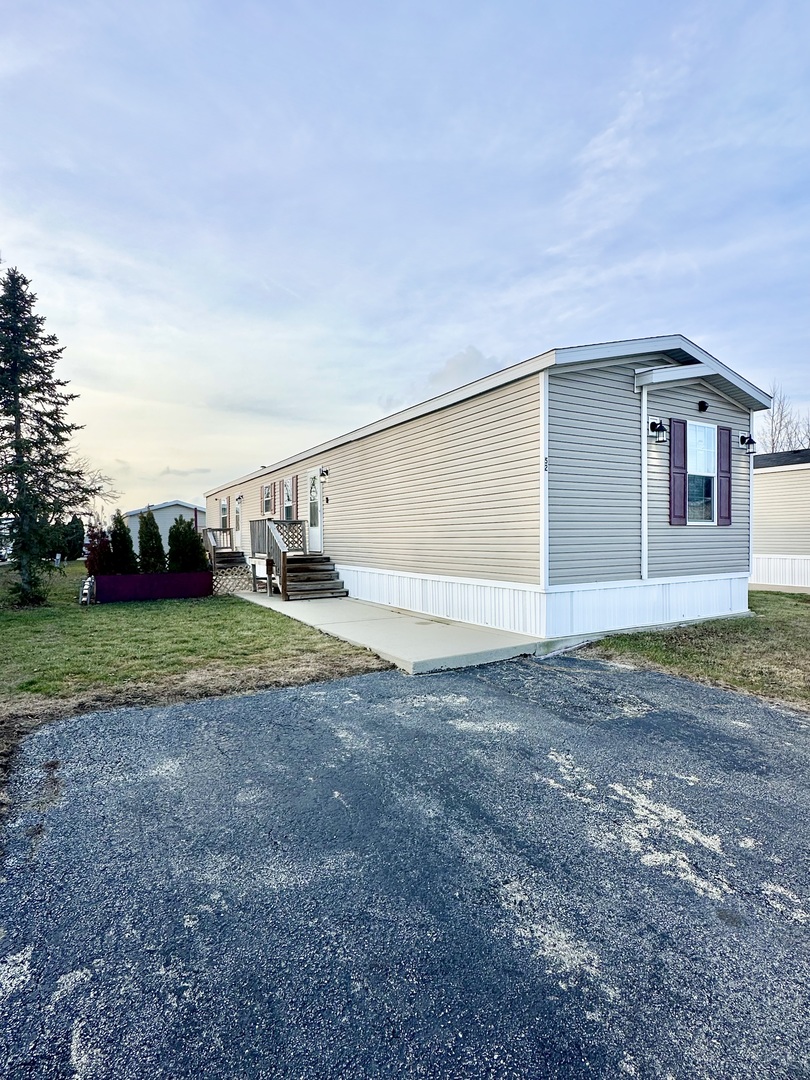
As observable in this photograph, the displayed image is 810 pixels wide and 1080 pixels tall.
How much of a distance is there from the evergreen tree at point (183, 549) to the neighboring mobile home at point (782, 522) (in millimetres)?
14652

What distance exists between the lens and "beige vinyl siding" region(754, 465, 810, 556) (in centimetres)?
1351

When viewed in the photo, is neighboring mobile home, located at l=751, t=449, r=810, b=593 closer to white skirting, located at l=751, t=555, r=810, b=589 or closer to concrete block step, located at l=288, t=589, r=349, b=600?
white skirting, located at l=751, t=555, r=810, b=589

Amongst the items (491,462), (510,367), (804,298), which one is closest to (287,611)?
(491,462)

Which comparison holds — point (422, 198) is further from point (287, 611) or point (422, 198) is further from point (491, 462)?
point (287, 611)

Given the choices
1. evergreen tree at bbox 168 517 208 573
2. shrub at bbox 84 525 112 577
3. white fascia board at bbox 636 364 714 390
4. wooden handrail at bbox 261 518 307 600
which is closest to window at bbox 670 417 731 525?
white fascia board at bbox 636 364 714 390

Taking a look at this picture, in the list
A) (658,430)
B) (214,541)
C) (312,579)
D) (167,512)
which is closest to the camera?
(658,430)

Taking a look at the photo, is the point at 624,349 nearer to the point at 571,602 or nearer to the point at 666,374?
the point at 666,374

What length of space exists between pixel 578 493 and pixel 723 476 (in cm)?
344

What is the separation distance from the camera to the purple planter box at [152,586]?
11.6m

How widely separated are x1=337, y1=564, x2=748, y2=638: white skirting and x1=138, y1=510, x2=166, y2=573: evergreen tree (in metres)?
6.05

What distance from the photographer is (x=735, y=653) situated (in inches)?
254

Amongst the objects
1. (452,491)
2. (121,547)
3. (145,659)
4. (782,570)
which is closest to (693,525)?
(452,491)

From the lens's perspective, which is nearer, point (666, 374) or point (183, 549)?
point (666, 374)

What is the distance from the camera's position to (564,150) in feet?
35.0
